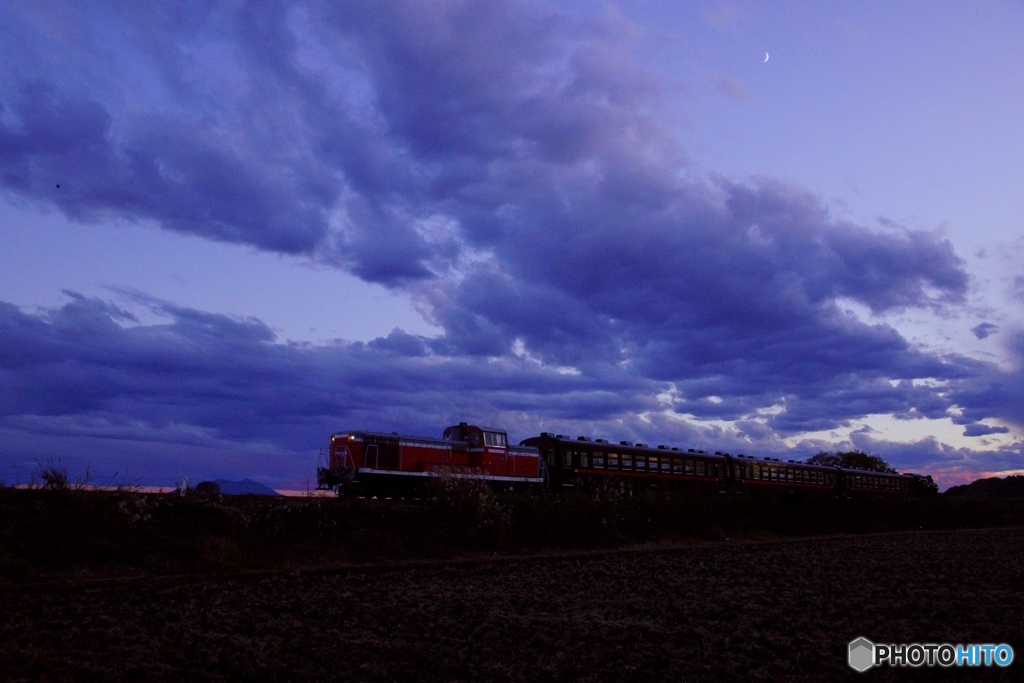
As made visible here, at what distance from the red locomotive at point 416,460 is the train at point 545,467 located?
4 centimetres

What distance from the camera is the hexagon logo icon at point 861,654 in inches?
418

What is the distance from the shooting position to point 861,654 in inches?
441

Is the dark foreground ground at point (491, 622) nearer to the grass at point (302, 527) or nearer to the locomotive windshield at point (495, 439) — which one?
the grass at point (302, 527)

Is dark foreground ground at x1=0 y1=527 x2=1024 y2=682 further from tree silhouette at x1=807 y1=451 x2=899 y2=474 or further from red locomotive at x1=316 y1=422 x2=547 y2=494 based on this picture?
tree silhouette at x1=807 y1=451 x2=899 y2=474

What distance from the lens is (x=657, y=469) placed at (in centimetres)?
4553

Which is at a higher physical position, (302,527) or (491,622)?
(302,527)

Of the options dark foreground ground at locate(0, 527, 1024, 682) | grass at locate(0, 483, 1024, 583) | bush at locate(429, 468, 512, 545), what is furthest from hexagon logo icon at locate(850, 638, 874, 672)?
bush at locate(429, 468, 512, 545)

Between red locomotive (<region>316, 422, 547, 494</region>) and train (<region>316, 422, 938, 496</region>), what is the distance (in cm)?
4

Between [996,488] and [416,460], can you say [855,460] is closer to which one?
[996,488]

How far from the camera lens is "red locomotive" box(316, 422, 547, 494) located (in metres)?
30.0

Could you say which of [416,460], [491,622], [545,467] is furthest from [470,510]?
[545,467]

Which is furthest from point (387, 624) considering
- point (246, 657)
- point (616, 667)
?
point (616, 667)

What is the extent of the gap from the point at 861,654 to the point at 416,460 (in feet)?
77.0

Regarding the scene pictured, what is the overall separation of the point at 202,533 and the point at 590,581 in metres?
10.5
